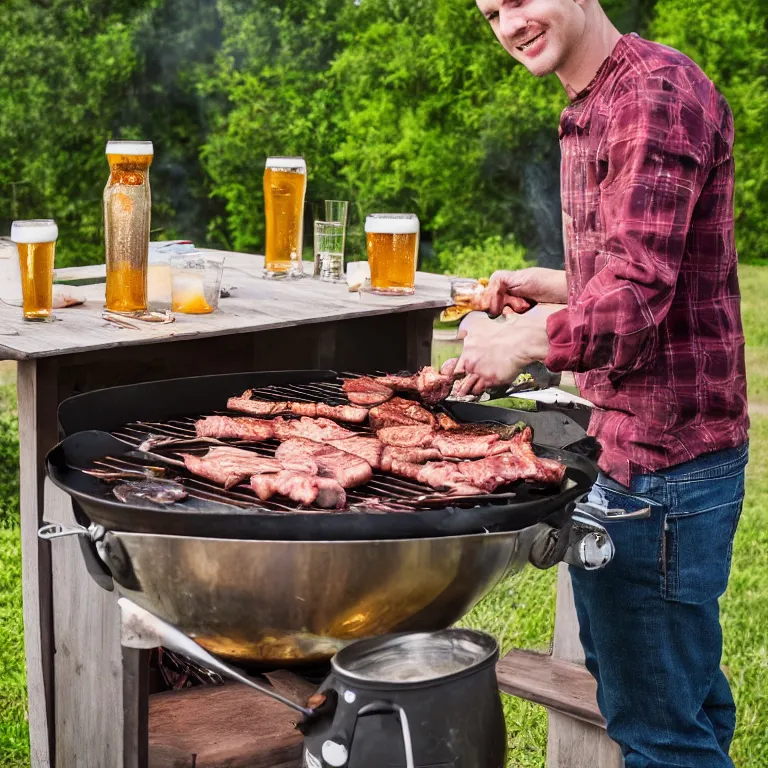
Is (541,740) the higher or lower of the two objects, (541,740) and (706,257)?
the lower

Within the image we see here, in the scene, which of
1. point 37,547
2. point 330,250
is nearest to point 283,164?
point 330,250

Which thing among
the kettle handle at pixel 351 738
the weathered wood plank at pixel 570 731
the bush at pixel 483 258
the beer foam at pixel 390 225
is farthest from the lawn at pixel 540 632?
the bush at pixel 483 258

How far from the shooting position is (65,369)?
297cm

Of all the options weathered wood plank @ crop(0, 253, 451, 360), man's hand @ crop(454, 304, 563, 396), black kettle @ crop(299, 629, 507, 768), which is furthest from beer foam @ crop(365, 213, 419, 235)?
black kettle @ crop(299, 629, 507, 768)

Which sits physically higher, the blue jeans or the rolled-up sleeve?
the rolled-up sleeve

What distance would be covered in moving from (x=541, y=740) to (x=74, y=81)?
1031 cm

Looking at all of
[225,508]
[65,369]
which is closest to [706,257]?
[225,508]

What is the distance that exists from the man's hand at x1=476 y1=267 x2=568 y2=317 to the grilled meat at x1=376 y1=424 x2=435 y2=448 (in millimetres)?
481

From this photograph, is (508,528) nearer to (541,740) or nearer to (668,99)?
(668,99)

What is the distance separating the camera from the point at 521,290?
9.61 feet

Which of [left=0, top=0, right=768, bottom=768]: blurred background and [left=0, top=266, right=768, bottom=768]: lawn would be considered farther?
[left=0, top=0, right=768, bottom=768]: blurred background

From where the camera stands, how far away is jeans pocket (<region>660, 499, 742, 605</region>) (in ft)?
8.38

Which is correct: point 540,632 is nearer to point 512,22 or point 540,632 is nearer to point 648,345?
point 648,345

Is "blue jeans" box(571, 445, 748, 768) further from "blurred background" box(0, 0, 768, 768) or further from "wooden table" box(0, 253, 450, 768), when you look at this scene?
"blurred background" box(0, 0, 768, 768)
